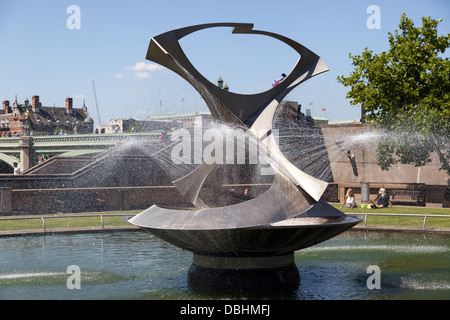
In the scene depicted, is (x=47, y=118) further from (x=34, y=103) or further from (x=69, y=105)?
(x=69, y=105)

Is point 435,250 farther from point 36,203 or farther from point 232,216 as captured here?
point 36,203

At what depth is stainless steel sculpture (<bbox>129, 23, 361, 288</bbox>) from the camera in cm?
1110

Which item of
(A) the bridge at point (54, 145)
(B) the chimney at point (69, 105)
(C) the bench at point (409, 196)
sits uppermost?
(B) the chimney at point (69, 105)

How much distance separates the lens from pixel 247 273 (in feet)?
38.0

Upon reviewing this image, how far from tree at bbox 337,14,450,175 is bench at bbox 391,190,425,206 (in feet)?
5.62

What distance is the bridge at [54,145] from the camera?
51.2 m

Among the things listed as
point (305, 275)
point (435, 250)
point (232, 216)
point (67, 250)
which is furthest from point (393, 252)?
point (67, 250)

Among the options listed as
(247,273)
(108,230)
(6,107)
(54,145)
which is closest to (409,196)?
(108,230)

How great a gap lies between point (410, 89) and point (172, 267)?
2026 centimetres

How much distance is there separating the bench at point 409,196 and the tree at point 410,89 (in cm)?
171

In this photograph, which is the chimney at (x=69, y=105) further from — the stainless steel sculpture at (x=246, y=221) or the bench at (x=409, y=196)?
the stainless steel sculpture at (x=246, y=221)

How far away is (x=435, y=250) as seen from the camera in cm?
1644

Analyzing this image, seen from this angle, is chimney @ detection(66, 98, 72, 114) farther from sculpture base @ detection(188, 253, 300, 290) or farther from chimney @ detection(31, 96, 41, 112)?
sculpture base @ detection(188, 253, 300, 290)

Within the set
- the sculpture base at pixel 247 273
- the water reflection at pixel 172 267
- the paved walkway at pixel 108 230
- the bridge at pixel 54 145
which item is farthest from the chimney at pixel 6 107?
Result: the sculpture base at pixel 247 273
